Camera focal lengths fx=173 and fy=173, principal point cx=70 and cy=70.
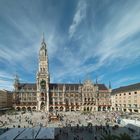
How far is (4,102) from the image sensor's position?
121m

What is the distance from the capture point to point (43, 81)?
359ft

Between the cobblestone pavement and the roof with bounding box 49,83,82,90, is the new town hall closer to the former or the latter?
the roof with bounding box 49,83,82,90

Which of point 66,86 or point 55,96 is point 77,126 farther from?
point 66,86

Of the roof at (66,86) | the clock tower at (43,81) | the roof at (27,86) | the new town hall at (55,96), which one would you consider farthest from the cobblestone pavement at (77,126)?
the roof at (66,86)

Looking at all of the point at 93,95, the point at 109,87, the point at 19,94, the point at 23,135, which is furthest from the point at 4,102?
the point at 23,135

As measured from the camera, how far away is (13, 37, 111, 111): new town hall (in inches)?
4173

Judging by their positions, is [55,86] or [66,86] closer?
[55,86]

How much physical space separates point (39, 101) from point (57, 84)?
64.6 feet

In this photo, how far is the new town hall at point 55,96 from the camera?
10600 cm

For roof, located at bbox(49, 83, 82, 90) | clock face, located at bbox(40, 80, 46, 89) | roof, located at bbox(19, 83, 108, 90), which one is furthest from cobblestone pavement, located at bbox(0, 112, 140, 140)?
roof, located at bbox(49, 83, 82, 90)

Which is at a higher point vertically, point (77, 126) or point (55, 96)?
point (55, 96)

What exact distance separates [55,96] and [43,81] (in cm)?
1221

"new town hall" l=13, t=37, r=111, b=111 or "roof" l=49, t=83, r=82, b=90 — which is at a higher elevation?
"roof" l=49, t=83, r=82, b=90

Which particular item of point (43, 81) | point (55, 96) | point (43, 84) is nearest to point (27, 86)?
point (43, 84)
